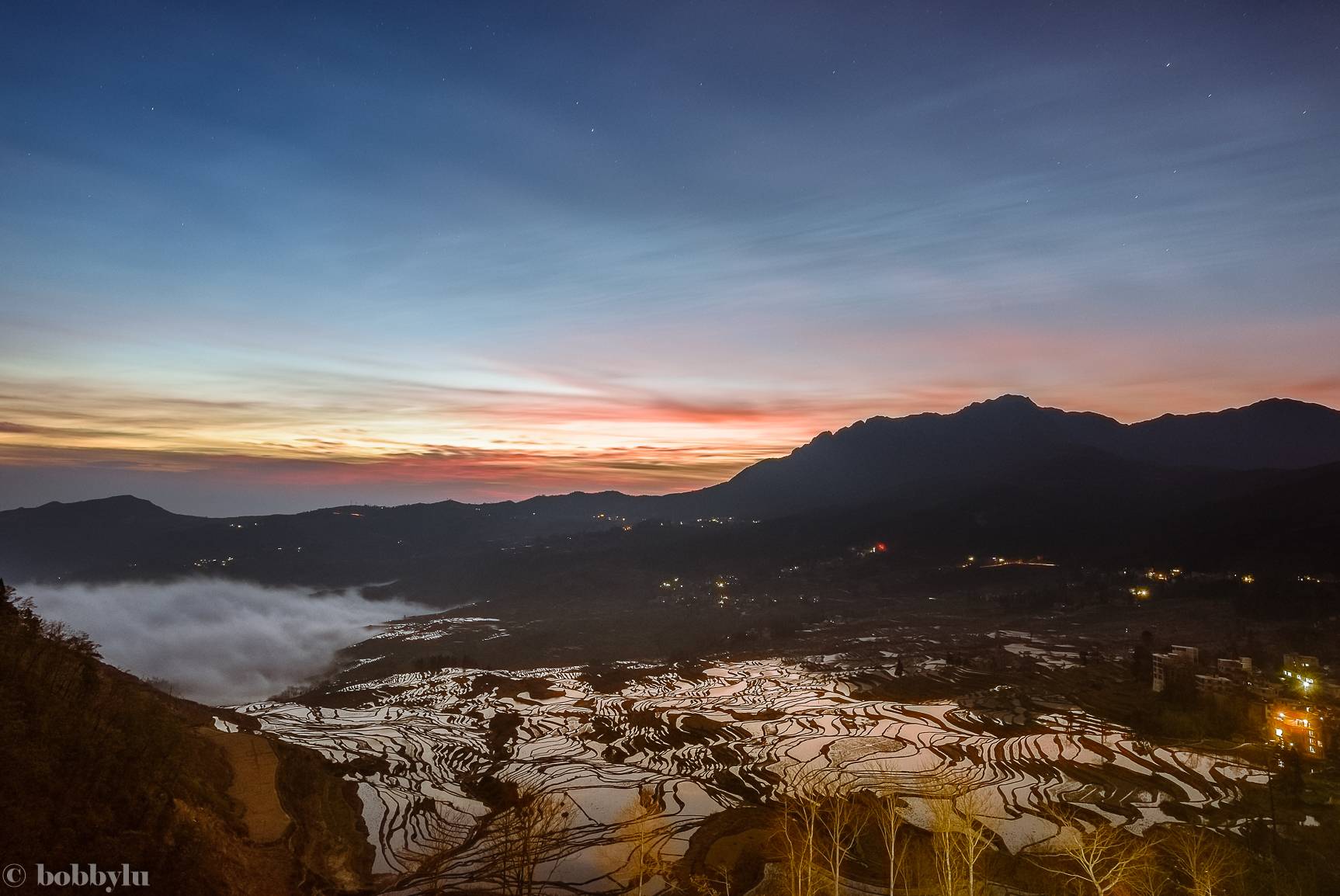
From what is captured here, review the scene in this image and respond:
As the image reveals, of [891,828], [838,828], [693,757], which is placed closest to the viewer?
[838,828]

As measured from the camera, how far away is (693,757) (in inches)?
2405

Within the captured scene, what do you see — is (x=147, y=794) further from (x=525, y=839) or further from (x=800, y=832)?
(x=800, y=832)

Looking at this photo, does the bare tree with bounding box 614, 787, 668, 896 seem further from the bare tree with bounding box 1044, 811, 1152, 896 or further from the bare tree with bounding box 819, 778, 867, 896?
the bare tree with bounding box 1044, 811, 1152, 896

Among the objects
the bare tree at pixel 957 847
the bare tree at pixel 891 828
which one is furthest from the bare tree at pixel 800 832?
the bare tree at pixel 957 847

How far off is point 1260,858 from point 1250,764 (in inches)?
879

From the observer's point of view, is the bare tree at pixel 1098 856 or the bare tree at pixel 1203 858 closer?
the bare tree at pixel 1098 856

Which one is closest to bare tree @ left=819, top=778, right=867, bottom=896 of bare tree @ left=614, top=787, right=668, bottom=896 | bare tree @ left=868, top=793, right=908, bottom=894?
bare tree @ left=868, top=793, right=908, bottom=894

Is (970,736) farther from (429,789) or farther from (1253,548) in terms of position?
(1253,548)

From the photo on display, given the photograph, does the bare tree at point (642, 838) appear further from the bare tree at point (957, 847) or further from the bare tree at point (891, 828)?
the bare tree at point (957, 847)

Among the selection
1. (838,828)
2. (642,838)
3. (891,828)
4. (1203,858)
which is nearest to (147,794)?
(642,838)

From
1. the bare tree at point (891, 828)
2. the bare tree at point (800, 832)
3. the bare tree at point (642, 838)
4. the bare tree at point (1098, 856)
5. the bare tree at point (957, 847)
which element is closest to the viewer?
the bare tree at point (1098, 856)

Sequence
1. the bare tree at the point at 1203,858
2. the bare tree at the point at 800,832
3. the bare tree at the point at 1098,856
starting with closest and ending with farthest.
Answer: the bare tree at the point at 1098,856 → the bare tree at the point at 1203,858 → the bare tree at the point at 800,832

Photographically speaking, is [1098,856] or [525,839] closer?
[1098,856]

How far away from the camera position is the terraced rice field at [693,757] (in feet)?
152
